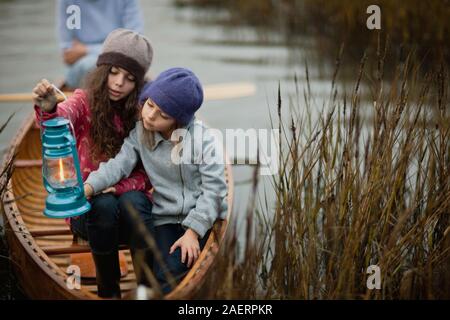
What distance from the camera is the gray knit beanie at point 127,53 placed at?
8.39 ft

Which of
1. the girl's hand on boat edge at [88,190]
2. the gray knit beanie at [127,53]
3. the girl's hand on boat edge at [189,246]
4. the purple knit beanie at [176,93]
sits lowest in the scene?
the girl's hand on boat edge at [189,246]

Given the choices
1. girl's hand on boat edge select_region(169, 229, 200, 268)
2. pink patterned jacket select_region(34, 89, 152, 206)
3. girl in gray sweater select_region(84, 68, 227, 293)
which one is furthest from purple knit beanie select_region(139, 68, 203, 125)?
girl's hand on boat edge select_region(169, 229, 200, 268)

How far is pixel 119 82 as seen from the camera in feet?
8.42

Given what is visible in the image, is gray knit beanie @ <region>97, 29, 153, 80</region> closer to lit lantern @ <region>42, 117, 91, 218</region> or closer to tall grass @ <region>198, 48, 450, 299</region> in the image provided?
lit lantern @ <region>42, 117, 91, 218</region>

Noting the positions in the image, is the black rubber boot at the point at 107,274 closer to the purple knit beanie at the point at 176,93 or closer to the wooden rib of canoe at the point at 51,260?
the wooden rib of canoe at the point at 51,260

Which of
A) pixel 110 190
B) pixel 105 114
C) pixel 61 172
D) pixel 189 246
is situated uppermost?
pixel 105 114

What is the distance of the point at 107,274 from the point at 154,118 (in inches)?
23.6

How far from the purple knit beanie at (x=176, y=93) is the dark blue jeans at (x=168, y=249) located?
446mm

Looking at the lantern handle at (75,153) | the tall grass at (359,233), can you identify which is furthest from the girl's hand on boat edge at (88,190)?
the tall grass at (359,233)

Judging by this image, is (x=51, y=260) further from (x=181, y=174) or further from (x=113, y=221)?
(x=181, y=174)

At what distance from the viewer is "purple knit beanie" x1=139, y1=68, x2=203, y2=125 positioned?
2.39 meters

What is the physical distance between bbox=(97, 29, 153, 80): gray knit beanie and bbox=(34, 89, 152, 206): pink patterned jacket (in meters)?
0.17

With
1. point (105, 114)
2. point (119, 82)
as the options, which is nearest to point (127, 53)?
point (119, 82)

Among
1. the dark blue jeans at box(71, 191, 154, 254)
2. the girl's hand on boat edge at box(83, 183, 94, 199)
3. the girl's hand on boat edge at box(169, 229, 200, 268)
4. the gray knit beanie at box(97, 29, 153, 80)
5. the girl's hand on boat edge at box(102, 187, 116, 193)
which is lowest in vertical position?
the girl's hand on boat edge at box(169, 229, 200, 268)
